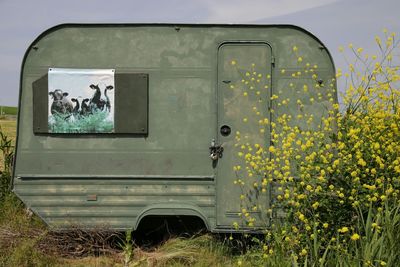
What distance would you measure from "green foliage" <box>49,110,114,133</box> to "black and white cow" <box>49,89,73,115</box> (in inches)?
2.3

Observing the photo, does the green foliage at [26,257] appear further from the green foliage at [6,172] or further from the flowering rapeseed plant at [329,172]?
the flowering rapeseed plant at [329,172]

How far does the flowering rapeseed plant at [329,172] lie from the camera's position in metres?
4.11

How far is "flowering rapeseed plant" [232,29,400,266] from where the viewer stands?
4.11 metres

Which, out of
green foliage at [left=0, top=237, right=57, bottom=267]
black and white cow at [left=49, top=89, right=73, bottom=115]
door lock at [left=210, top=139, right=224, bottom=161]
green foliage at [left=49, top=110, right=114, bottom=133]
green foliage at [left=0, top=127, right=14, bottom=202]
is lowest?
green foliage at [left=0, top=237, right=57, bottom=267]

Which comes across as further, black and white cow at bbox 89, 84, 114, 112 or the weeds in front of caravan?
black and white cow at bbox 89, 84, 114, 112

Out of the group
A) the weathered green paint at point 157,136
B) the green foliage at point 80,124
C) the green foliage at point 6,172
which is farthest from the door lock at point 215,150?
the green foliage at point 6,172

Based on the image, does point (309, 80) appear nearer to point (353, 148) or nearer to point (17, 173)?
point (353, 148)

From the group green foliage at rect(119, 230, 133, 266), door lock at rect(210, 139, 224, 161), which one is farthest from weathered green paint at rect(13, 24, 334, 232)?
green foliage at rect(119, 230, 133, 266)

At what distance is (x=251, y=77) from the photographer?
5352mm

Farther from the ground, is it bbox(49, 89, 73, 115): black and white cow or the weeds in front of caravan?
bbox(49, 89, 73, 115): black and white cow

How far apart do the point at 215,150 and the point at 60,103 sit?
78.7 inches

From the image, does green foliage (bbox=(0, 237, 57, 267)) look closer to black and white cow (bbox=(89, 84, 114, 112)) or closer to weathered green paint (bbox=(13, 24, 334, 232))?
weathered green paint (bbox=(13, 24, 334, 232))

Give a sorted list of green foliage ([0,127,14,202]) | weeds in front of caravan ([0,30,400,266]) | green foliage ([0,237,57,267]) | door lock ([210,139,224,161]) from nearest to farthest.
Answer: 1. weeds in front of caravan ([0,30,400,266])
2. green foliage ([0,237,57,267])
3. door lock ([210,139,224,161])
4. green foliage ([0,127,14,202])

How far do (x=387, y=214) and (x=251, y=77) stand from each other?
2274 millimetres
